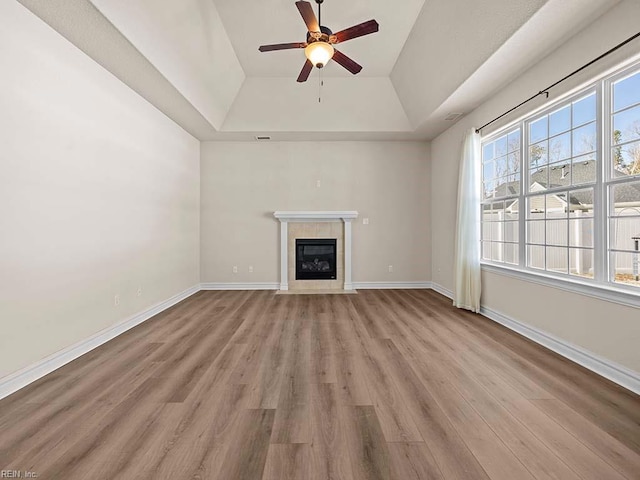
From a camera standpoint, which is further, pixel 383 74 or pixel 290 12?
pixel 383 74

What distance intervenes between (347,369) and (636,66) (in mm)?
3138

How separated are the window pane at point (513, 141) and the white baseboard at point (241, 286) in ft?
14.2

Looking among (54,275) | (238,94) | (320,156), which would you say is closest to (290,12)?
(238,94)

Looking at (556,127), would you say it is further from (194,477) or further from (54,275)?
(54,275)

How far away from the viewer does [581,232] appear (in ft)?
9.46

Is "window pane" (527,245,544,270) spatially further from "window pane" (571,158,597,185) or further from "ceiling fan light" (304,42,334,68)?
"ceiling fan light" (304,42,334,68)

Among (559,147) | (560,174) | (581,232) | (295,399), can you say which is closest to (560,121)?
(559,147)

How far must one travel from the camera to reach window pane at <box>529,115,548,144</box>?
130 inches

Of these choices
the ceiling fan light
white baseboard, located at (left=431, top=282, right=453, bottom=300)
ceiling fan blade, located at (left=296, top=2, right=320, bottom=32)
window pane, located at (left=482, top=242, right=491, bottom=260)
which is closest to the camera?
ceiling fan blade, located at (left=296, top=2, right=320, bottom=32)

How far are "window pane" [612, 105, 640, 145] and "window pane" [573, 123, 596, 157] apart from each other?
0.18 metres

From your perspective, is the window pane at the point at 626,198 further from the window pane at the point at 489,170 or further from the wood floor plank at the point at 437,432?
the wood floor plank at the point at 437,432

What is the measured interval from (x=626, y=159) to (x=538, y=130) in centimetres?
113

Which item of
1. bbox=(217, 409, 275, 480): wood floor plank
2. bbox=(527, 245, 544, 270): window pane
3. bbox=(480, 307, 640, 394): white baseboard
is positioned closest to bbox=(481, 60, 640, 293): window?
bbox=(527, 245, 544, 270): window pane

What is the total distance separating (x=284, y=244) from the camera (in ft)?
19.7
